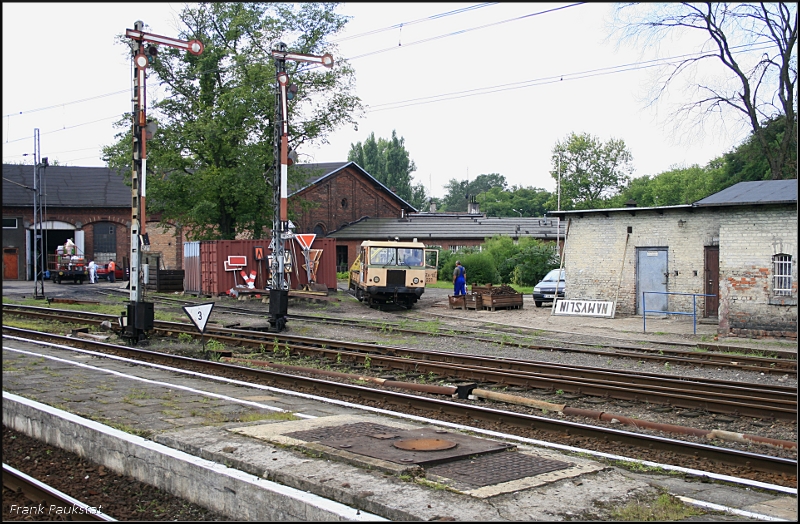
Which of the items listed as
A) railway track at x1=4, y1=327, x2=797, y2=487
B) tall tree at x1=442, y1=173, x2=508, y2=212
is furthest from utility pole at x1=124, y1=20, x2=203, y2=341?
tall tree at x1=442, y1=173, x2=508, y2=212

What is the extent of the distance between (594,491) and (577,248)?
21.1 metres

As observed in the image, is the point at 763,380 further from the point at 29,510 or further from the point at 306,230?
the point at 306,230

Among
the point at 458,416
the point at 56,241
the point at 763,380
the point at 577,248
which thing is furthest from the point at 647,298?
the point at 56,241

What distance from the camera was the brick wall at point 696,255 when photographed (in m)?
19.5

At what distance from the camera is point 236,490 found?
6.07 metres

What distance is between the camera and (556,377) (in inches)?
483

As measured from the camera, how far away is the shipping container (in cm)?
3262

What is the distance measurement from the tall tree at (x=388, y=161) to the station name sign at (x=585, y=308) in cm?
6875

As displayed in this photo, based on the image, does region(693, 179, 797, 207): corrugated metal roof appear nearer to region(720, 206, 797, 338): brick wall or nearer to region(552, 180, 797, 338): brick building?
region(552, 180, 797, 338): brick building

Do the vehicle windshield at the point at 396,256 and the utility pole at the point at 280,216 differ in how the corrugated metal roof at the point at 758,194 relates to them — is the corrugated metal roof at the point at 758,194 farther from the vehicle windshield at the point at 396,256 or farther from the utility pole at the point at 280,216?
the utility pole at the point at 280,216

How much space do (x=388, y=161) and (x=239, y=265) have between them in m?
63.3

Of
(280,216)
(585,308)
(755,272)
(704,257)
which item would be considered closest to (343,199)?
(585,308)

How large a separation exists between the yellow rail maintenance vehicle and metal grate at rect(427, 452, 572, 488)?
20.6 m

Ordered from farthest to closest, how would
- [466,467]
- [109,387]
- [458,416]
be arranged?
[109,387] → [458,416] → [466,467]
